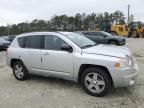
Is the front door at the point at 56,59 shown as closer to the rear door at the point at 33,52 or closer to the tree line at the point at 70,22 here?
the rear door at the point at 33,52

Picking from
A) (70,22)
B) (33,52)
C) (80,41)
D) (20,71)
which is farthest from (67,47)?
(70,22)

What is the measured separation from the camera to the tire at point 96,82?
5.23 m

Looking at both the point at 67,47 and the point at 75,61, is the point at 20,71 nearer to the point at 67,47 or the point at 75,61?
the point at 67,47

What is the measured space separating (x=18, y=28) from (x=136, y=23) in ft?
113

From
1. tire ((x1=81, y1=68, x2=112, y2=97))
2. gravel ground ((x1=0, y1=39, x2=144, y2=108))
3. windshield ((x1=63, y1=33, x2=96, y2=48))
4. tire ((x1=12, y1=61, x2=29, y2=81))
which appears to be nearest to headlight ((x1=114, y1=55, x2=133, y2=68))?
tire ((x1=81, y1=68, x2=112, y2=97))

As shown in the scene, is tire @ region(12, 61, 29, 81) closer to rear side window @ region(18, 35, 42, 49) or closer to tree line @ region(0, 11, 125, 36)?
rear side window @ region(18, 35, 42, 49)

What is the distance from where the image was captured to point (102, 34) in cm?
1853

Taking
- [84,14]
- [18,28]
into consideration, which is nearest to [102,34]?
[18,28]

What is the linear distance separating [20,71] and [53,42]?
1.73 metres

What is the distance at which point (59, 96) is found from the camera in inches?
219

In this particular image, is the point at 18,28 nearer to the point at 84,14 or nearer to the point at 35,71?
the point at 84,14

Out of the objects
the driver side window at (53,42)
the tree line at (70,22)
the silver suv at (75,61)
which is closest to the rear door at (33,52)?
the silver suv at (75,61)

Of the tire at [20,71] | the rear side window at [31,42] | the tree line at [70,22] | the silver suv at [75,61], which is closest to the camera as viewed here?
the silver suv at [75,61]

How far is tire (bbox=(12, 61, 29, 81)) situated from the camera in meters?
7.04
